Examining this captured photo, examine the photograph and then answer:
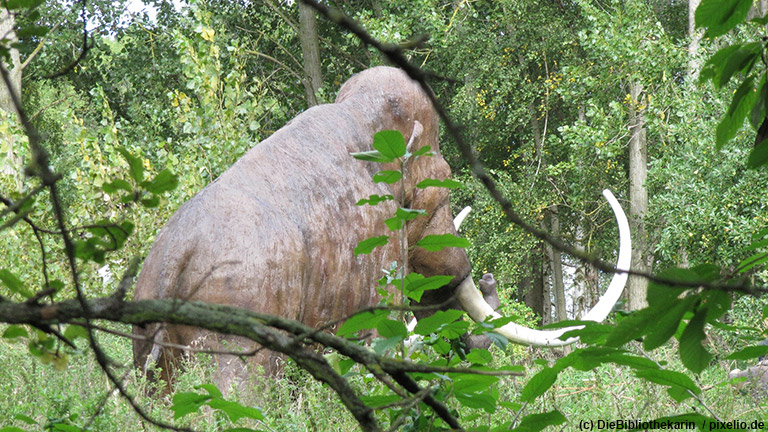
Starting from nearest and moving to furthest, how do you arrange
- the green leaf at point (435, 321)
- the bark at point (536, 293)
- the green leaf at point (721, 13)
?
1. the green leaf at point (721, 13)
2. the green leaf at point (435, 321)
3. the bark at point (536, 293)

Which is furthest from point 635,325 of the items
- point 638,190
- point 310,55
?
point 638,190

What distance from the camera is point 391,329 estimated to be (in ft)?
5.36

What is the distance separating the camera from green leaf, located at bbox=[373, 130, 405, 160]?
172 cm

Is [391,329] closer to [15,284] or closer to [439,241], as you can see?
[439,241]

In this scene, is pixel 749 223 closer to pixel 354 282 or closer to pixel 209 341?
pixel 354 282

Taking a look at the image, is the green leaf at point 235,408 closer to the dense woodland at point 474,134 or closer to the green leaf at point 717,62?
the dense woodland at point 474,134

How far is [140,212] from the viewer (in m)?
7.60

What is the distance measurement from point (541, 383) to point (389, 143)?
541mm

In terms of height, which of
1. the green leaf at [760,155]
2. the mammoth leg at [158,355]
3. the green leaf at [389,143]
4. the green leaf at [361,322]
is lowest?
the green leaf at [361,322]

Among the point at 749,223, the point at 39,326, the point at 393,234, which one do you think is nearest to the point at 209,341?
the point at 393,234

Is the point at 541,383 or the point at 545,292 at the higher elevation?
the point at 545,292

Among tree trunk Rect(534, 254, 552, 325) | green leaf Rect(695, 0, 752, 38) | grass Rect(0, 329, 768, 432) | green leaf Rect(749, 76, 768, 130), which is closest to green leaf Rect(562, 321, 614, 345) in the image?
green leaf Rect(749, 76, 768, 130)

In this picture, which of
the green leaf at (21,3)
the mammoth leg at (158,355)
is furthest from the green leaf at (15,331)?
the mammoth leg at (158,355)

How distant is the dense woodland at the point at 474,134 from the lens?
4500 mm
